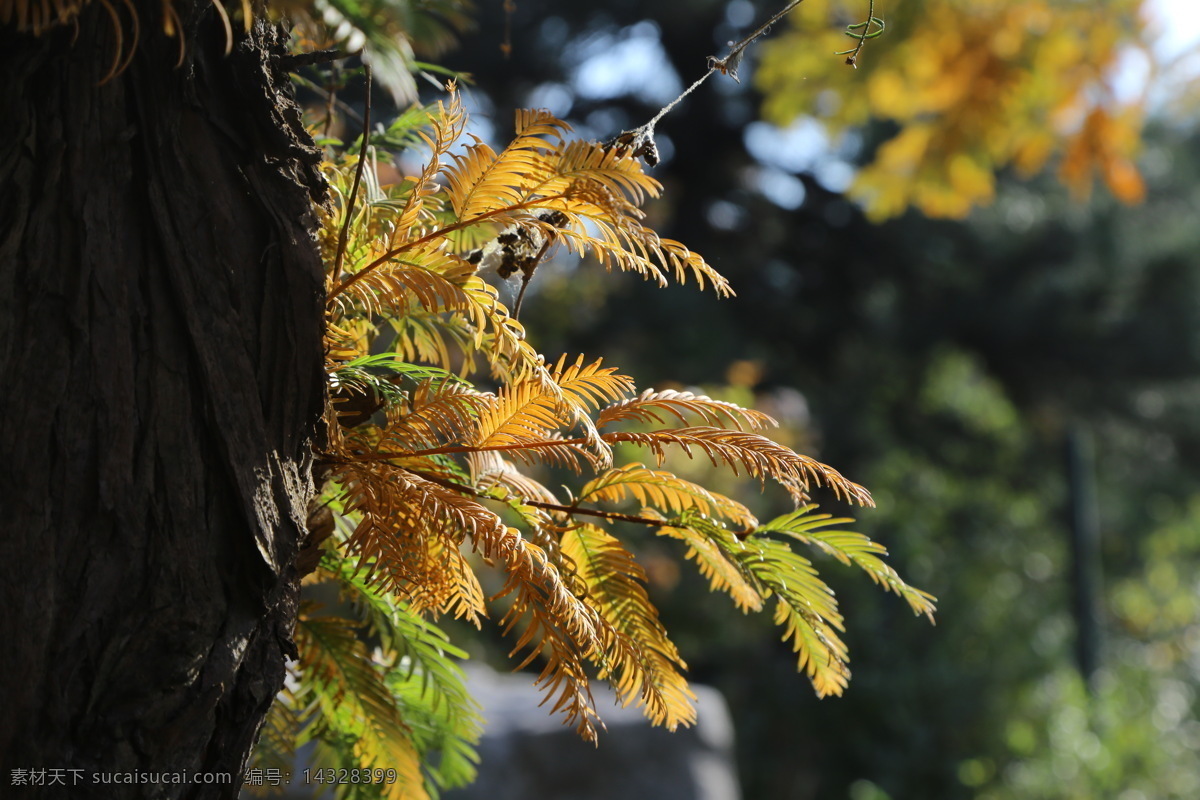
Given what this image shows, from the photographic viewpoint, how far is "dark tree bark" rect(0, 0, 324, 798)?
1.98ft

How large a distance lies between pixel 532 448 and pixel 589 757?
11.0 feet

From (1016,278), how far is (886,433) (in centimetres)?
126

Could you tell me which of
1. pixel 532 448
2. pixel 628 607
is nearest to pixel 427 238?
pixel 532 448

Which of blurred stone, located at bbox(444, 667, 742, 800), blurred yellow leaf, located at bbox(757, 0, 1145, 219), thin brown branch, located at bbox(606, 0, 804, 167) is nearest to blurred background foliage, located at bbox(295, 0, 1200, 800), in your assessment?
blurred yellow leaf, located at bbox(757, 0, 1145, 219)

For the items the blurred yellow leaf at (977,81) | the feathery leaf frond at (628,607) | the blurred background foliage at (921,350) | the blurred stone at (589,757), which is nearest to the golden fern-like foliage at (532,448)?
the feathery leaf frond at (628,607)

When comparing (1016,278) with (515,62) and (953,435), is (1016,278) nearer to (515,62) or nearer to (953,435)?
(953,435)

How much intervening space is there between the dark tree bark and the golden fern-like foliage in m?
0.07

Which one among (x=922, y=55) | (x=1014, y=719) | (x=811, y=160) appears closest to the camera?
(x=922, y=55)

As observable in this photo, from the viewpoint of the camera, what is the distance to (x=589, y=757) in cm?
385

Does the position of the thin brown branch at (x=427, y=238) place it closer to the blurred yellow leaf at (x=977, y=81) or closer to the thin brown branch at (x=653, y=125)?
the thin brown branch at (x=653, y=125)

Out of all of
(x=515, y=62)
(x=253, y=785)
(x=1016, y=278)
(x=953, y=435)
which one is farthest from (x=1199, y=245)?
(x=253, y=785)

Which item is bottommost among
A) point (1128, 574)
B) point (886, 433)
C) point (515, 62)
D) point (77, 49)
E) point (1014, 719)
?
point (1128, 574)

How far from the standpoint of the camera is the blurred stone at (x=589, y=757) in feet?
12.0

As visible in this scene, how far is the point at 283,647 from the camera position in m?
0.72
